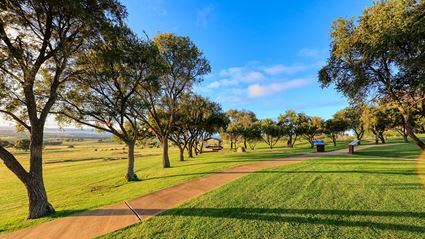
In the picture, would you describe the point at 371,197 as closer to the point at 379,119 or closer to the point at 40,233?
the point at 40,233

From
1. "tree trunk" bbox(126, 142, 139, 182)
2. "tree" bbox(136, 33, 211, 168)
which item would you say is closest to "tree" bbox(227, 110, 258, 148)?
"tree" bbox(136, 33, 211, 168)

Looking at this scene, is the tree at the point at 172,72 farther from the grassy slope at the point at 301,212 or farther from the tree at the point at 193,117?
the grassy slope at the point at 301,212

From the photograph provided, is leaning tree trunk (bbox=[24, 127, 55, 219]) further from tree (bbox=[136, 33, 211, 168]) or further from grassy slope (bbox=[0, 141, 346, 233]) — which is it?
tree (bbox=[136, 33, 211, 168])

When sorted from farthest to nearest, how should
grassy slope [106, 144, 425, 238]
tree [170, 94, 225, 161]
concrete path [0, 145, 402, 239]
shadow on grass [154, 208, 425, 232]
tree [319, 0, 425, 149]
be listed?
tree [170, 94, 225, 161] → tree [319, 0, 425, 149] → concrete path [0, 145, 402, 239] → shadow on grass [154, 208, 425, 232] → grassy slope [106, 144, 425, 238]

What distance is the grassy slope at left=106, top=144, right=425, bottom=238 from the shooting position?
184 inches

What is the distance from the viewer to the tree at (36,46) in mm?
6953

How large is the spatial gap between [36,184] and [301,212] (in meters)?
9.62

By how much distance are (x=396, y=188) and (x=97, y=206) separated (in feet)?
38.8

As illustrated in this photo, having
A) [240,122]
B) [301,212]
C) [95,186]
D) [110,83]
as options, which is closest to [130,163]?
[95,186]

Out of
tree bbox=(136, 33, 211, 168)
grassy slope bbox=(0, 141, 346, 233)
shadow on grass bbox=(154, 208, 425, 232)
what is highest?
tree bbox=(136, 33, 211, 168)

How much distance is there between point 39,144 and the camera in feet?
24.9

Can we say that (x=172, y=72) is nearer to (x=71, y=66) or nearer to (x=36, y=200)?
(x=71, y=66)

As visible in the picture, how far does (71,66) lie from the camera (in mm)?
10359

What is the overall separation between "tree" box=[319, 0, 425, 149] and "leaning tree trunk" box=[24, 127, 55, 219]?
1356 centimetres
